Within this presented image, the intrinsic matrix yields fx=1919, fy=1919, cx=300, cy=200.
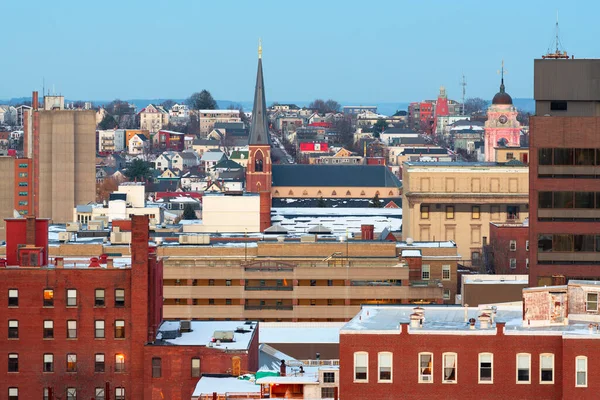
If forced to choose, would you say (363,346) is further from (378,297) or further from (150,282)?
(378,297)

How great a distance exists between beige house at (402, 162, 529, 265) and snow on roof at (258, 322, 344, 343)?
181 ft

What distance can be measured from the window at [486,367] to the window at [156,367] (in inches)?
911

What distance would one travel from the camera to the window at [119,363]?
86.0 meters

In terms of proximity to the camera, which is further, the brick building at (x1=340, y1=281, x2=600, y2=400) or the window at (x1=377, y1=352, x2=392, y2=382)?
the window at (x1=377, y1=352, x2=392, y2=382)

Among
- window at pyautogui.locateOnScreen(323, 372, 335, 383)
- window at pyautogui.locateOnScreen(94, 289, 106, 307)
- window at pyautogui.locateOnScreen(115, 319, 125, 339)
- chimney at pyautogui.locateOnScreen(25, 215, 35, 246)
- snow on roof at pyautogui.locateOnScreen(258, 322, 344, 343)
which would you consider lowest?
snow on roof at pyautogui.locateOnScreen(258, 322, 344, 343)

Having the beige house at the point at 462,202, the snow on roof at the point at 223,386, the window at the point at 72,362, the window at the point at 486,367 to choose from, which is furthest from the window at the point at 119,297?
the beige house at the point at 462,202

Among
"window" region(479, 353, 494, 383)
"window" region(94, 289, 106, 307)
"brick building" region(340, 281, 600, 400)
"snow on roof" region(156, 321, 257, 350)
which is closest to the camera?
"brick building" region(340, 281, 600, 400)

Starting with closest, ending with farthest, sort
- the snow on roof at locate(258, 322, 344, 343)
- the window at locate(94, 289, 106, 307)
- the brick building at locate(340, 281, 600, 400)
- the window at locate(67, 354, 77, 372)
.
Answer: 1. the brick building at locate(340, 281, 600, 400)
2. the window at locate(94, 289, 106, 307)
3. the window at locate(67, 354, 77, 372)
4. the snow on roof at locate(258, 322, 344, 343)

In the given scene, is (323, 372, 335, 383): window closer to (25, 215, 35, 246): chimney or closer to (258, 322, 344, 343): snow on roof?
(25, 215, 35, 246): chimney

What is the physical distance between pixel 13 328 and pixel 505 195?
93443 mm

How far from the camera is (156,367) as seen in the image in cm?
8475

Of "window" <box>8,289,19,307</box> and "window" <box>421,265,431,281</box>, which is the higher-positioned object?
"window" <box>8,289,19,307</box>

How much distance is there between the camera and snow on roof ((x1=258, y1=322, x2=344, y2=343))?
10862 cm

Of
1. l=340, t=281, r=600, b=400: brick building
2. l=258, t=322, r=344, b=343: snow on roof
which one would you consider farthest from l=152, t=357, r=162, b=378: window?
l=258, t=322, r=344, b=343: snow on roof
